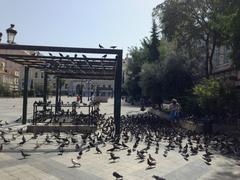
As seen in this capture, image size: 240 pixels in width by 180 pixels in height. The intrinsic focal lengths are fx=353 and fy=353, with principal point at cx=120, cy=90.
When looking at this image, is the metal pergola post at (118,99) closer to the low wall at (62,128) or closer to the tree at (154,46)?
the low wall at (62,128)

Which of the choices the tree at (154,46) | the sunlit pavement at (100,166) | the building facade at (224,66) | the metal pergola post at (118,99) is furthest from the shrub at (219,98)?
the tree at (154,46)

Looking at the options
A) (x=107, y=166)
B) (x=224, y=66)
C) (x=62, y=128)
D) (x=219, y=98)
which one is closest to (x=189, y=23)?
(x=224, y=66)

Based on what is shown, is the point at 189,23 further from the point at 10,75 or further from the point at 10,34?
the point at 10,75

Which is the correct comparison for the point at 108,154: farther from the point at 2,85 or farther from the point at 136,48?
the point at 2,85

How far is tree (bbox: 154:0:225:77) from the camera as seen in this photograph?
2997cm

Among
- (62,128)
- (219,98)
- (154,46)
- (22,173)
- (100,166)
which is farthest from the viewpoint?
(154,46)

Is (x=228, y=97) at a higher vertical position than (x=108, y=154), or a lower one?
higher

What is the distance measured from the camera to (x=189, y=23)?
31484 millimetres

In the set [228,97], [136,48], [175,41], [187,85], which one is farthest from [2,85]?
[228,97]

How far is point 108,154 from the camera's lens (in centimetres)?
1110

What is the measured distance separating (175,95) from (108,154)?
17.9m

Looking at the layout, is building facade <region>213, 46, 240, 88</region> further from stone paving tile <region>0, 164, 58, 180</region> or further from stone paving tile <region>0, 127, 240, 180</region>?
stone paving tile <region>0, 164, 58, 180</region>

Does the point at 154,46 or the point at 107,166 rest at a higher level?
the point at 154,46

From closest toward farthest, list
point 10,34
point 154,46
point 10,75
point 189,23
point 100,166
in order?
point 100,166 → point 10,34 → point 189,23 → point 154,46 → point 10,75
